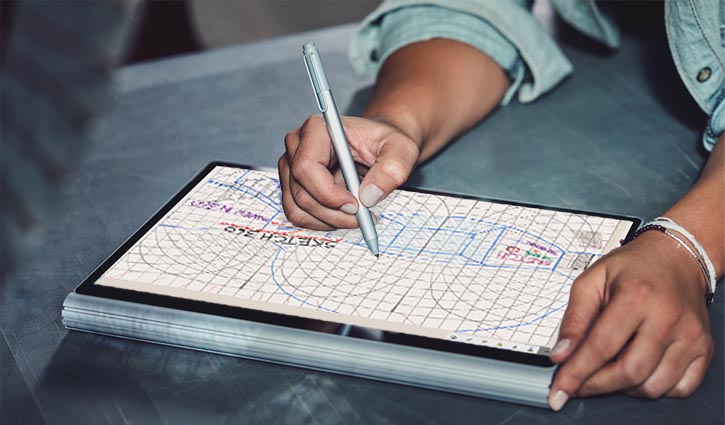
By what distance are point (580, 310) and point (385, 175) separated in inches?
7.2

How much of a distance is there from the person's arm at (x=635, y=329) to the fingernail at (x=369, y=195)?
0.52ft

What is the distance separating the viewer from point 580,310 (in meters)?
0.47

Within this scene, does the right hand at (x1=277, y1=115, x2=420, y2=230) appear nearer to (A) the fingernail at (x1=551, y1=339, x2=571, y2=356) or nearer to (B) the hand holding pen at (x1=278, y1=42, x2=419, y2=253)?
(B) the hand holding pen at (x1=278, y1=42, x2=419, y2=253)

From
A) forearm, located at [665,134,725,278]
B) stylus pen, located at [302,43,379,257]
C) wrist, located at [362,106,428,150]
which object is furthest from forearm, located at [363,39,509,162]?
forearm, located at [665,134,725,278]

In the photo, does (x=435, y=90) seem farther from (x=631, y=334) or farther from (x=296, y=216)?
(x=631, y=334)

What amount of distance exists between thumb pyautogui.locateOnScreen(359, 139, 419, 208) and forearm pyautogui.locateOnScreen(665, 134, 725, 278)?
0.19m

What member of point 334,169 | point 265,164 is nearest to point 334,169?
point 334,169

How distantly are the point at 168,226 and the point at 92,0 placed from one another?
0.41m

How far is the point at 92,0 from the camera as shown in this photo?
0.19m

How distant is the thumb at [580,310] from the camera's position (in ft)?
1.47

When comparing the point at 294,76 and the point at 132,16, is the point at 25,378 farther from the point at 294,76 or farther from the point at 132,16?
the point at 294,76

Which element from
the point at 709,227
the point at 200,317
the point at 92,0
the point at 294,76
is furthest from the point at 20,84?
the point at 294,76

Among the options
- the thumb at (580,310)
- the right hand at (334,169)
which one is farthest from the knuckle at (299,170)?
the thumb at (580,310)

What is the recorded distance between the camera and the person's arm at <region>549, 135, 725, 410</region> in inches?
17.6
